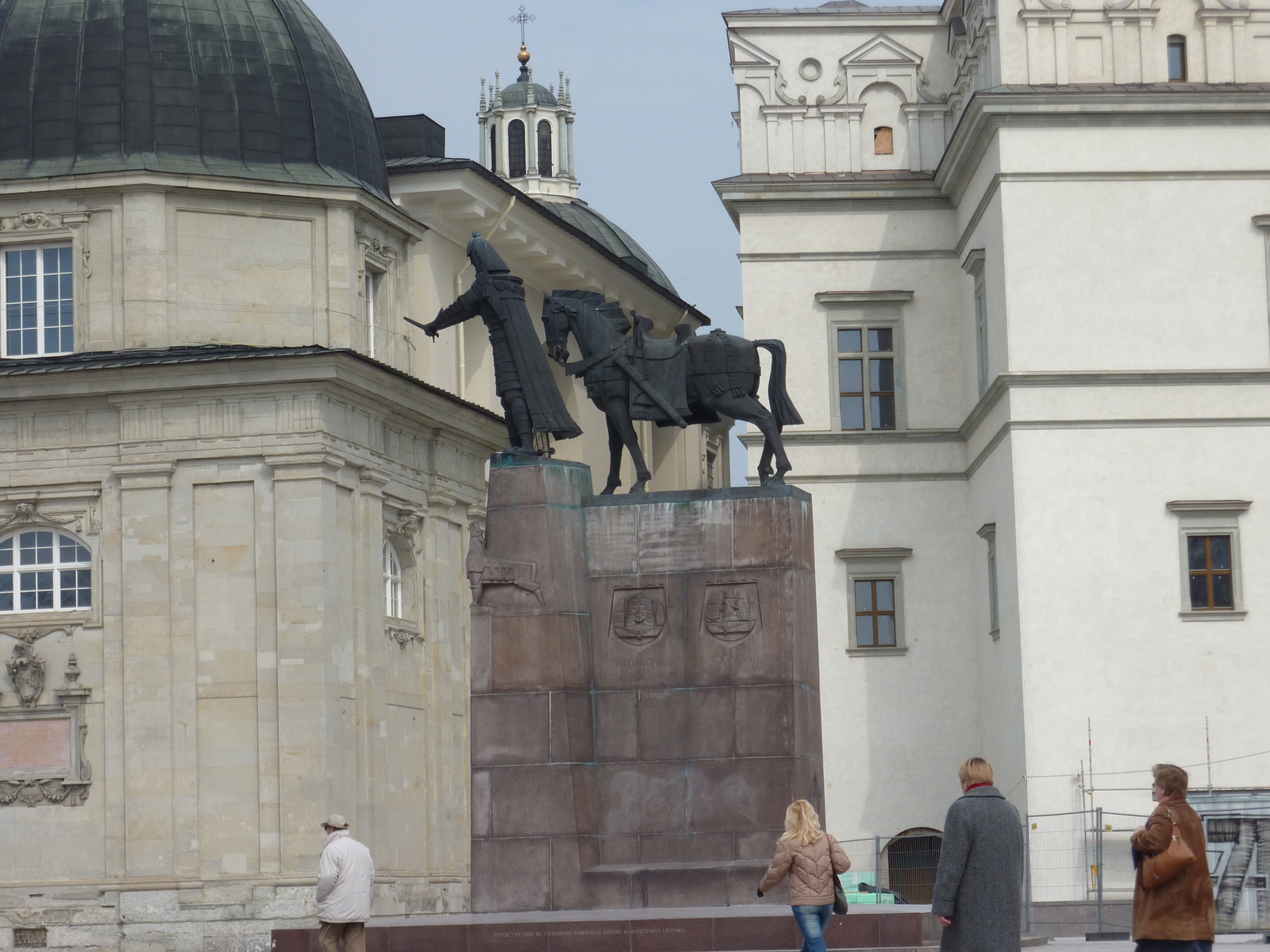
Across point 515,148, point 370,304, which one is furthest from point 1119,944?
point 515,148

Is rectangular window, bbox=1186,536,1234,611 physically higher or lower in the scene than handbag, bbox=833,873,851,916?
higher

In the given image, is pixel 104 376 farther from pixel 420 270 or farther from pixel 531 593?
pixel 531 593

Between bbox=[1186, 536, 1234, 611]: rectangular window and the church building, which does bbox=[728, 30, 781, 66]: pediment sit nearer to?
the church building

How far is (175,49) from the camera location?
43.6 metres

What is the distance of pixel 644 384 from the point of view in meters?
22.9

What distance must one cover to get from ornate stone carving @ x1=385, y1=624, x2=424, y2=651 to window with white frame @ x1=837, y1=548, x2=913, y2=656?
28.2 feet

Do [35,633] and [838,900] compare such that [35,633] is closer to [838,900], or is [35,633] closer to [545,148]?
[838,900]

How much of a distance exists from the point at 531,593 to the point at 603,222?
5281 centimetres

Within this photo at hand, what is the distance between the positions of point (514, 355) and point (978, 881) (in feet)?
34.3

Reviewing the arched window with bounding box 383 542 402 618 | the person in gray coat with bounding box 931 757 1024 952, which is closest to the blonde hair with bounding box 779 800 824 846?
the person in gray coat with bounding box 931 757 1024 952

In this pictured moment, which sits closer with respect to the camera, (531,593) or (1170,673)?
(531,593)

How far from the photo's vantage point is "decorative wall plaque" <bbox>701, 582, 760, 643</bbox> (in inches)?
858

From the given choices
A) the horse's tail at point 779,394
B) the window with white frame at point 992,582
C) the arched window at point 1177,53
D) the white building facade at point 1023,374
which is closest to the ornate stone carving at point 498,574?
the horse's tail at point 779,394

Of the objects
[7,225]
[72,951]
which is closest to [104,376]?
[7,225]
